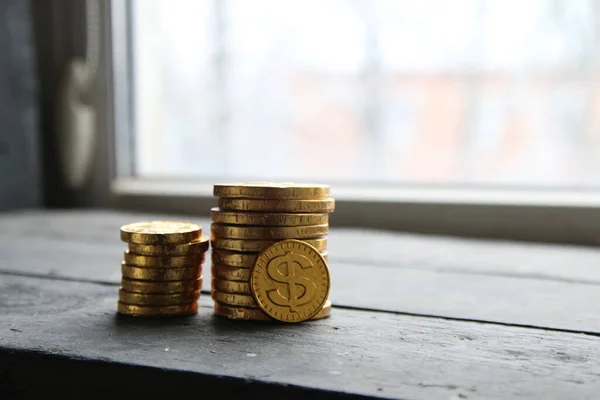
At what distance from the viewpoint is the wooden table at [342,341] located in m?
0.75

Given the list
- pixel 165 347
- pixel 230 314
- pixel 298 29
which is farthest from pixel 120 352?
pixel 298 29

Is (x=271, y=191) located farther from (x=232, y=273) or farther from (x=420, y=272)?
(x=420, y=272)

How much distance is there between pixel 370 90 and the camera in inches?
92.7

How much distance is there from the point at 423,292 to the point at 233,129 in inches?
57.5

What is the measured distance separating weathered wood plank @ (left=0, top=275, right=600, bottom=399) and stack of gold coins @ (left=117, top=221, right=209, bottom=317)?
3 cm

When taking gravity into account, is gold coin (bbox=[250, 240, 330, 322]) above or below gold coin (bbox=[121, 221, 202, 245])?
below

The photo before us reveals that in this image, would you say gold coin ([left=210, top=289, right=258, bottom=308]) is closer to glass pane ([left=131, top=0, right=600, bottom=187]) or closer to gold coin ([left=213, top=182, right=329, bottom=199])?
gold coin ([left=213, top=182, right=329, bottom=199])

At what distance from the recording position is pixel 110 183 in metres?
2.59

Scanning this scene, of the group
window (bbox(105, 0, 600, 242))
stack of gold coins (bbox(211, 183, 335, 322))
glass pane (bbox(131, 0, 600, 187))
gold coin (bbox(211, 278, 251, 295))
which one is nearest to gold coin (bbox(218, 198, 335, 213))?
stack of gold coins (bbox(211, 183, 335, 322))

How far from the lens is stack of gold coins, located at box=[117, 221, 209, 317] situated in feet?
3.32

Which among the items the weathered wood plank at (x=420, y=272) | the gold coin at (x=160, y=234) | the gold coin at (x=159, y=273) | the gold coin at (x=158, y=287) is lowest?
the weathered wood plank at (x=420, y=272)

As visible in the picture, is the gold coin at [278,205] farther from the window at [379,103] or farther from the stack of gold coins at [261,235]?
the window at [379,103]

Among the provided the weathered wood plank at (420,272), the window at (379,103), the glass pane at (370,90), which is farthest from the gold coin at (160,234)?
the glass pane at (370,90)

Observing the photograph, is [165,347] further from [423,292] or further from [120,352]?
[423,292]
